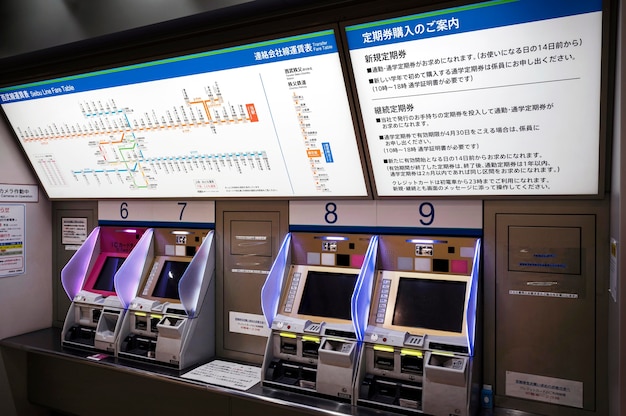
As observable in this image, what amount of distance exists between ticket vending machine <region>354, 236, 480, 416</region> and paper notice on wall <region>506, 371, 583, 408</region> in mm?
220

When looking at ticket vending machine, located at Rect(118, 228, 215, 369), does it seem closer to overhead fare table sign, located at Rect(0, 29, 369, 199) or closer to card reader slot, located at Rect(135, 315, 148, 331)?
card reader slot, located at Rect(135, 315, 148, 331)

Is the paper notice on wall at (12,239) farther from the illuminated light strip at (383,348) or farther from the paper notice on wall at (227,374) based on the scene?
the illuminated light strip at (383,348)

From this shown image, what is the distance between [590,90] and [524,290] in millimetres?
1009

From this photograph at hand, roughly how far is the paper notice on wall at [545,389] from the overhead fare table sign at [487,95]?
0.93 metres

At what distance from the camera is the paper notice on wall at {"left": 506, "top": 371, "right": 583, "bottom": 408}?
2.34 m

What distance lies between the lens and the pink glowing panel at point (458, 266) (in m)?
2.57

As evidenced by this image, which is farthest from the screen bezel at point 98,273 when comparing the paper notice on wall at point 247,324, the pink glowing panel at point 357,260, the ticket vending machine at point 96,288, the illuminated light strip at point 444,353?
the illuminated light strip at point 444,353

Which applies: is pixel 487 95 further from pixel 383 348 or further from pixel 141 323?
pixel 141 323

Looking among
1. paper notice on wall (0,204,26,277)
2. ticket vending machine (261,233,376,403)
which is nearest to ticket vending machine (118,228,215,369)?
ticket vending machine (261,233,376,403)

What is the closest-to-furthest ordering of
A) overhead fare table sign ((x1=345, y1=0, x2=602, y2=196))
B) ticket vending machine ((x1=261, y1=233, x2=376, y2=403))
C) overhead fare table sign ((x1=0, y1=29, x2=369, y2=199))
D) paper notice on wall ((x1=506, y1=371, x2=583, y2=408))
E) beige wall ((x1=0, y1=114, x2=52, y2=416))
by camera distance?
overhead fare table sign ((x1=345, y1=0, x2=602, y2=196))
paper notice on wall ((x1=506, y1=371, x2=583, y2=408))
ticket vending machine ((x1=261, y1=233, x2=376, y2=403))
overhead fare table sign ((x1=0, y1=29, x2=369, y2=199))
beige wall ((x1=0, y1=114, x2=52, y2=416))

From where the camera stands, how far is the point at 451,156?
2420 mm

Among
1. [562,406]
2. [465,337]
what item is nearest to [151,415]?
[465,337]

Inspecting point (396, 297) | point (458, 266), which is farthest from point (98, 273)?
point (458, 266)

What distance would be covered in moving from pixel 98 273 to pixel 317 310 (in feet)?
6.13
